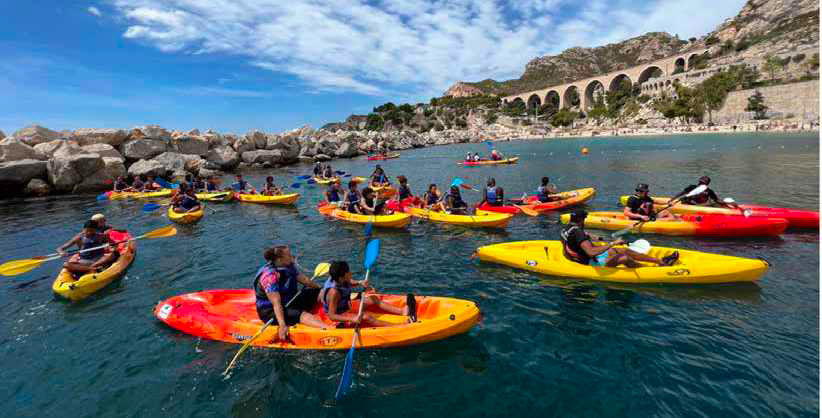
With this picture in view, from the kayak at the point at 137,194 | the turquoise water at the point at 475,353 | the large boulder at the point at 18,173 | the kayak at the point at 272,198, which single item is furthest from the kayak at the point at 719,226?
the large boulder at the point at 18,173

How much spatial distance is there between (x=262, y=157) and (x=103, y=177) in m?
18.8

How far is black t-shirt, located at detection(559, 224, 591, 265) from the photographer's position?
340 inches

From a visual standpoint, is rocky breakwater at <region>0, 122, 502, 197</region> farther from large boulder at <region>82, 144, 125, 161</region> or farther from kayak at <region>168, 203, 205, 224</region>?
kayak at <region>168, 203, 205, 224</region>

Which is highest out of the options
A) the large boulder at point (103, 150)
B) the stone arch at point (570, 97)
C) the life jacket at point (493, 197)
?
the stone arch at point (570, 97)

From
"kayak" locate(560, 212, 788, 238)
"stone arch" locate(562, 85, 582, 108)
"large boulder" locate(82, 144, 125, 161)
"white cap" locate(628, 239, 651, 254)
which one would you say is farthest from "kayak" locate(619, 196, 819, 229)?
"stone arch" locate(562, 85, 582, 108)

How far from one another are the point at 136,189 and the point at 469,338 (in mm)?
27607

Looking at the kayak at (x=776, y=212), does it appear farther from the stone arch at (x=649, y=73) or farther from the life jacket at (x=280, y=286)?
the stone arch at (x=649, y=73)

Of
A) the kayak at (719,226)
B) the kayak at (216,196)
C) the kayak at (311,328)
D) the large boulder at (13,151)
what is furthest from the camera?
the large boulder at (13,151)

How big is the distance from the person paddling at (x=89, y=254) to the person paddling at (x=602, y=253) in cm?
1193

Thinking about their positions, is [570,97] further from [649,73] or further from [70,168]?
[70,168]

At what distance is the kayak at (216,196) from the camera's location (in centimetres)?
2153

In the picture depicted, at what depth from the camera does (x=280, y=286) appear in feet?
21.5

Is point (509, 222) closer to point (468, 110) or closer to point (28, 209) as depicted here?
point (28, 209)

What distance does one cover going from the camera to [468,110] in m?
140
